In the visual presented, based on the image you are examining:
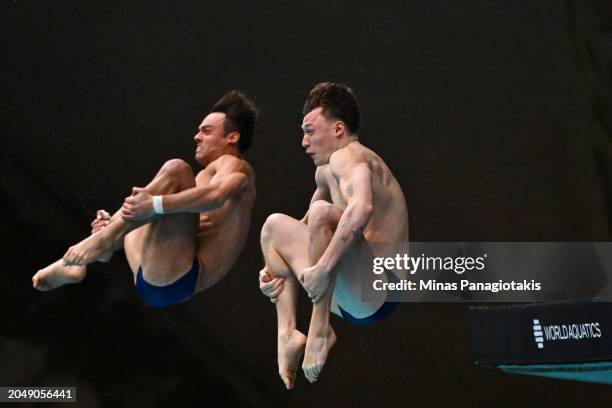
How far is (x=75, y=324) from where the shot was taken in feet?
19.4

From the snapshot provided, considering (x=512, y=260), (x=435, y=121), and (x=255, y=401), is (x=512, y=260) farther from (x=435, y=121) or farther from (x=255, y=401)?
(x=255, y=401)

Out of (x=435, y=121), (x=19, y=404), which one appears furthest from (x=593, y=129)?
(x=19, y=404)

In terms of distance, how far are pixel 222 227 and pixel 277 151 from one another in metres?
1.79

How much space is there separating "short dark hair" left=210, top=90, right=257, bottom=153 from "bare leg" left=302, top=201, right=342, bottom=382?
2.42 feet

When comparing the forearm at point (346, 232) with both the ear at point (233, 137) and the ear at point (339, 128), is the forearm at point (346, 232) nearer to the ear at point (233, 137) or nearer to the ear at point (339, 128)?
the ear at point (339, 128)

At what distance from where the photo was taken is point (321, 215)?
11.8 feet

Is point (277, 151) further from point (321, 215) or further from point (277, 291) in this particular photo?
point (321, 215)

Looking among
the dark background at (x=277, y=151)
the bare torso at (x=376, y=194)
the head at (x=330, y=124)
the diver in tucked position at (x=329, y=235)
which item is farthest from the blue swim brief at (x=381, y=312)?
the dark background at (x=277, y=151)

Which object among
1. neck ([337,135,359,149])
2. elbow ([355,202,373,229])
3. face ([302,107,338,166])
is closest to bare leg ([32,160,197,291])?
face ([302,107,338,166])

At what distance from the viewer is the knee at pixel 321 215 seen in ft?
11.8

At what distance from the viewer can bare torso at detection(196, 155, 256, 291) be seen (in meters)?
4.07

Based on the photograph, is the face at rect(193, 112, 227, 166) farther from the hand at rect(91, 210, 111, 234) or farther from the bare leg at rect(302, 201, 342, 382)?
the bare leg at rect(302, 201, 342, 382)

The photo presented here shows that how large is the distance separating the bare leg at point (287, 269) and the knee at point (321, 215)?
0.11 m

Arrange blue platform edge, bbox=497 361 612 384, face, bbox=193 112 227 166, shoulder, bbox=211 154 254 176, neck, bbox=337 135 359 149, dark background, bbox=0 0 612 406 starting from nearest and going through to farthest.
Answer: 1. blue platform edge, bbox=497 361 612 384
2. neck, bbox=337 135 359 149
3. shoulder, bbox=211 154 254 176
4. face, bbox=193 112 227 166
5. dark background, bbox=0 0 612 406
